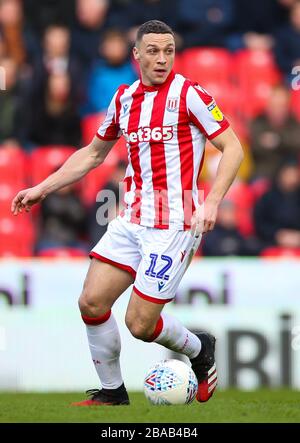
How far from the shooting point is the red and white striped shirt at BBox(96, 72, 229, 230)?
6914 millimetres

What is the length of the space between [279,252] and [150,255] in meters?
4.80

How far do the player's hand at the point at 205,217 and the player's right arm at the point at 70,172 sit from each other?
43.7 inches

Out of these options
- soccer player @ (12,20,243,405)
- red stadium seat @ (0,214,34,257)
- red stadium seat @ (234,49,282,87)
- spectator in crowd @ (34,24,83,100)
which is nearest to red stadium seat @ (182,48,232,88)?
red stadium seat @ (234,49,282,87)

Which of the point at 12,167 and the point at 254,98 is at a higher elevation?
the point at 254,98

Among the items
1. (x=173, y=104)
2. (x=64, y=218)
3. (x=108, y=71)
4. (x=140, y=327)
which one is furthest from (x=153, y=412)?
(x=108, y=71)

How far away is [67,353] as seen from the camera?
9.33 m

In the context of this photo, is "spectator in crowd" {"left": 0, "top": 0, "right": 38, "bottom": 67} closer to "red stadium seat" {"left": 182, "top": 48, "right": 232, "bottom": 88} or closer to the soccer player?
"red stadium seat" {"left": 182, "top": 48, "right": 232, "bottom": 88}

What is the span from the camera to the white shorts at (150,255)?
6.88 metres

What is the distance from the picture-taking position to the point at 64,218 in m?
11.8

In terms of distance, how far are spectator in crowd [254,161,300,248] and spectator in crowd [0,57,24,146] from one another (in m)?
2.77

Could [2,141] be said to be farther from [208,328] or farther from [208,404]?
[208,404]

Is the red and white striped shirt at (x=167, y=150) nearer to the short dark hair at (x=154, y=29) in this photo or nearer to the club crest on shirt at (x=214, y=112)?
the club crest on shirt at (x=214, y=112)

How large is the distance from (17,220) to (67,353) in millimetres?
2941

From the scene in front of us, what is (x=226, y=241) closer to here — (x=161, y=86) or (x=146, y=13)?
(x=146, y=13)
